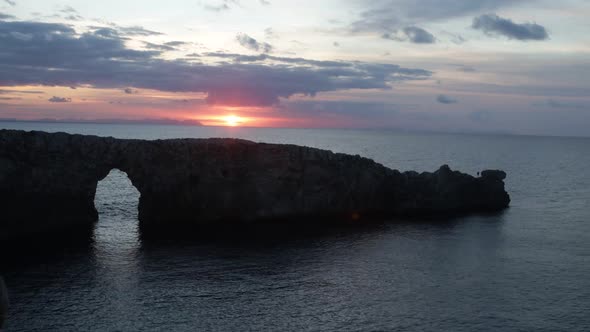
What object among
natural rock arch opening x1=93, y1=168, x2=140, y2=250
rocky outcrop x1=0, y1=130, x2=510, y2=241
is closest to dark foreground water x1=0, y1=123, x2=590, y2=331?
natural rock arch opening x1=93, y1=168, x2=140, y2=250

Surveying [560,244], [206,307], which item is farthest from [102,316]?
[560,244]

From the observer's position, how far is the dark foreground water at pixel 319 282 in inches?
1775

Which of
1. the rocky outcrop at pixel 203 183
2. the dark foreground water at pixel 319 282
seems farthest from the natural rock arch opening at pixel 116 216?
the rocky outcrop at pixel 203 183

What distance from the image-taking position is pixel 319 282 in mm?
55031

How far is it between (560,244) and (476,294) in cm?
2920

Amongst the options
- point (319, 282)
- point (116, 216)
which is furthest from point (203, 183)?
point (319, 282)

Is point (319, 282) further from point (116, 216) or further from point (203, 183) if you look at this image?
point (116, 216)

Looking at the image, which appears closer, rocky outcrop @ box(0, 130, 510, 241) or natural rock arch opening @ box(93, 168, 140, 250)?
natural rock arch opening @ box(93, 168, 140, 250)

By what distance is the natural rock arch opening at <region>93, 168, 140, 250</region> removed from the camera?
70.8 metres

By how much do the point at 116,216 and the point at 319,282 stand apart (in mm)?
45886

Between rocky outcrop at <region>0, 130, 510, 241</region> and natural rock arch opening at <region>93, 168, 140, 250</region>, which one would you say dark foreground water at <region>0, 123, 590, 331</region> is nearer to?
natural rock arch opening at <region>93, 168, 140, 250</region>

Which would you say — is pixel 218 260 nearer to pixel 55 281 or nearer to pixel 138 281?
pixel 138 281

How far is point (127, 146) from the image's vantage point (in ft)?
266

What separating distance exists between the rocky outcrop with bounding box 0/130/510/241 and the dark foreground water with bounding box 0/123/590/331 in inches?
304
